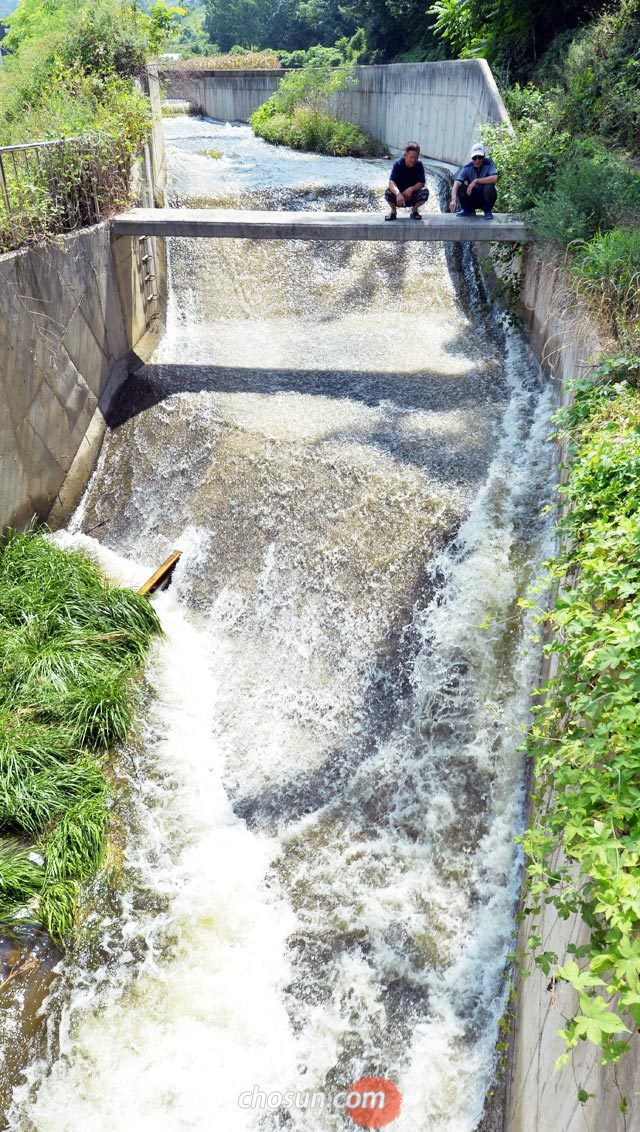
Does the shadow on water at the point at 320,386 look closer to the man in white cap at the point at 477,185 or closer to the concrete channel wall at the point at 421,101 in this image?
the man in white cap at the point at 477,185

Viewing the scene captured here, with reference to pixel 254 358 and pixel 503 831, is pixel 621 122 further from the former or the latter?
pixel 503 831

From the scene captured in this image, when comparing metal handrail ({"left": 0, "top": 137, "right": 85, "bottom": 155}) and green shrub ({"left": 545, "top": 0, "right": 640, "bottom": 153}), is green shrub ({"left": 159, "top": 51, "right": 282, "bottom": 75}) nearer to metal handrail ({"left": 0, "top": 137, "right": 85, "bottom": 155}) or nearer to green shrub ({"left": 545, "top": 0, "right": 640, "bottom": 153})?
green shrub ({"left": 545, "top": 0, "right": 640, "bottom": 153})

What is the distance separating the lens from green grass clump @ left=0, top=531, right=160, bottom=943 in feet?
15.1

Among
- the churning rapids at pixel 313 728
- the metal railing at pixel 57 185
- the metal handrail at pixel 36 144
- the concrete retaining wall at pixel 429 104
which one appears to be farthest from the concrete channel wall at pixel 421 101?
the metal handrail at pixel 36 144

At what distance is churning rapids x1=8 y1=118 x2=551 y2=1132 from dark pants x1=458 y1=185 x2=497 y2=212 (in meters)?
1.26

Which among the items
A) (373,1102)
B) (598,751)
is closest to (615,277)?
(598,751)

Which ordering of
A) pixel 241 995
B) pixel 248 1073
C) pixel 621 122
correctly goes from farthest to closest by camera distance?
1. pixel 621 122
2. pixel 241 995
3. pixel 248 1073

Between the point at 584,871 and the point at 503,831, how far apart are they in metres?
2.41

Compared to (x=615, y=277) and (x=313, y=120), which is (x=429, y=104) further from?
(x=615, y=277)

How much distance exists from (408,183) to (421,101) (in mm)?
6722

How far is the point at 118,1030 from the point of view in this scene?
13.3ft

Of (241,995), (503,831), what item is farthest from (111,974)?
(503,831)

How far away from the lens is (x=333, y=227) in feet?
26.9

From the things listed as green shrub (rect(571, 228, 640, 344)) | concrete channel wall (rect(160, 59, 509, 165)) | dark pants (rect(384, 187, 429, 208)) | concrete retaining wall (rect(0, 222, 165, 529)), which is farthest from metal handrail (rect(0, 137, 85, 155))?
concrete channel wall (rect(160, 59, 509, 165))
